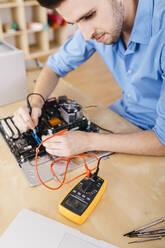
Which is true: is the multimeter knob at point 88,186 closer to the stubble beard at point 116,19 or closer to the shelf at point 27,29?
the stubble beard at point 116,19

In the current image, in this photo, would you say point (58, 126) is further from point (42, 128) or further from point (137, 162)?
point (137, 162)

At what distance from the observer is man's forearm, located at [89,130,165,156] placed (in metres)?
0.76

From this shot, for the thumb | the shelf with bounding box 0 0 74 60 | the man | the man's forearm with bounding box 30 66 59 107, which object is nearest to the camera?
the man

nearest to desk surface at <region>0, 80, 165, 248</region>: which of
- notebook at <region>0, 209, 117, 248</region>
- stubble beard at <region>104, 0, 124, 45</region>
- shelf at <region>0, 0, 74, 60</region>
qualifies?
notebook at <region>0, 209, 117, 248</region>

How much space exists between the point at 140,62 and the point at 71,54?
0.39 m

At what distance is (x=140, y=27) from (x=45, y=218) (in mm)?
734

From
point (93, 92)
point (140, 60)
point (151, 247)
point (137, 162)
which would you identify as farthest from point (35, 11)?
point (151, 247)

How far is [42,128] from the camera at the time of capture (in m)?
0.84

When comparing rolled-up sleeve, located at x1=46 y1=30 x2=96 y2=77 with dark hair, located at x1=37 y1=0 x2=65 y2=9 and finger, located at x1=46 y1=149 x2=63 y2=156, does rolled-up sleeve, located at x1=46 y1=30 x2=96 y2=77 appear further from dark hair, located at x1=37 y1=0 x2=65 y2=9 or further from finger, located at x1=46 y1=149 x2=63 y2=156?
finger, located at x1=46 y1=149 x2=63 y2=156

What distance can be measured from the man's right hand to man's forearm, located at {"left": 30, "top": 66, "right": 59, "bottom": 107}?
0.37ft

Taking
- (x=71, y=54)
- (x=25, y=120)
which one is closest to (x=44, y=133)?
(x=25, y=120)

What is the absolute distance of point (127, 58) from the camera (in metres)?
0.95

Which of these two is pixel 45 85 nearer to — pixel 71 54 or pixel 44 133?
pixel 71 54

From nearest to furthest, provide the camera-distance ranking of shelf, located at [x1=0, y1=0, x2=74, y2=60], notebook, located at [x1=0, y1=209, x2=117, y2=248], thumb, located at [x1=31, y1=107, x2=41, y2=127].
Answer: notebook, located at [x1=0, y1=209, x2=117, y2=248], thumb, located at [x1=31, y1=107, x2=41, y2=127], shelf, located at [x1=0, y1=0, x2=74, y2=60]
